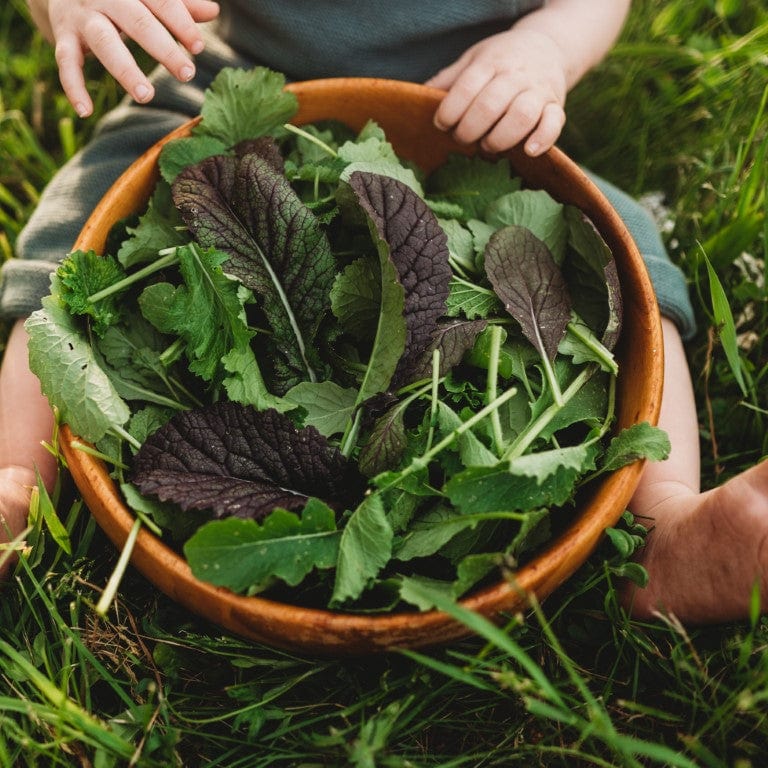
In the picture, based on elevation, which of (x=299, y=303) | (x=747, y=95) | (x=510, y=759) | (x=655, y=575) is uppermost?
(x=747, y=95)

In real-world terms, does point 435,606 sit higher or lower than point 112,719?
higher

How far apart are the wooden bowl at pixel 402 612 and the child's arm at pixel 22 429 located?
0.78ft

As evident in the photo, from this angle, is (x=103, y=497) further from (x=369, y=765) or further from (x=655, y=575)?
(x=655, y=575)

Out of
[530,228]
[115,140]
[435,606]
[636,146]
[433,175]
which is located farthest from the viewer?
[636,146]

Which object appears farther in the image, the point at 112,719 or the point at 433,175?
the point at 433,175

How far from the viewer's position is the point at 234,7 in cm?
119

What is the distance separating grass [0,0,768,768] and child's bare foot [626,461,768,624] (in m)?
0.03

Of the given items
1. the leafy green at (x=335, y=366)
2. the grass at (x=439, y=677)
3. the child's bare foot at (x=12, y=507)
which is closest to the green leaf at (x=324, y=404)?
the leafy green at (x=335, y=366)

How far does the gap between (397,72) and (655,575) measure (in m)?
0.80

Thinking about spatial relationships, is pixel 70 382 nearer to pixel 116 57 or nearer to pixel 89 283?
pixel 89 283

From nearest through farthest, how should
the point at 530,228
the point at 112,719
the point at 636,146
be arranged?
the point at 112,719
the point at 530,228
the point at 636,146

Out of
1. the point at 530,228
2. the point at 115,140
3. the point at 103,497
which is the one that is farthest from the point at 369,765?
the point at 115,140

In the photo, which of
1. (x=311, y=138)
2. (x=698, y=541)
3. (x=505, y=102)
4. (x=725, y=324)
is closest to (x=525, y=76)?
(x=505, y=102)

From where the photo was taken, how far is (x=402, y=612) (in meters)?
0.74
